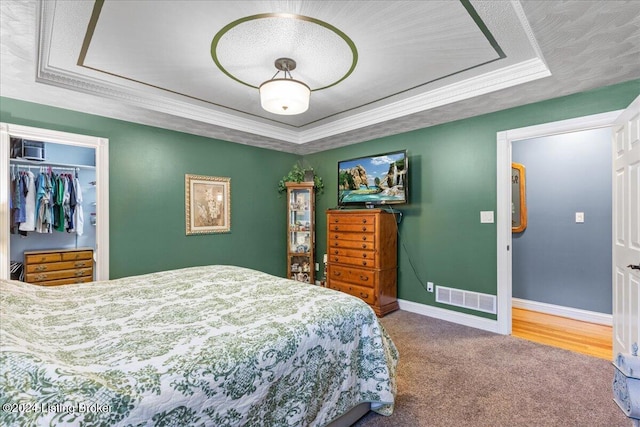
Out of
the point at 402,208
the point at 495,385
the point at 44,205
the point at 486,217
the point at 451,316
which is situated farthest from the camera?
the point at 402,208

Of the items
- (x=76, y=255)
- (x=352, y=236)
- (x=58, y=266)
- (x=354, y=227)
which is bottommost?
(x=58, y=266)

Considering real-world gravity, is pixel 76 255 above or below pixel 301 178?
below

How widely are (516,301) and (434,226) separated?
1.71 metres

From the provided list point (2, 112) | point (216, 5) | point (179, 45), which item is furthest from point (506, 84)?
point (2, 112)

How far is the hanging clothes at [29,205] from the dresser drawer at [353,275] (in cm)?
385

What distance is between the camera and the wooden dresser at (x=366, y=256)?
366 centimetres

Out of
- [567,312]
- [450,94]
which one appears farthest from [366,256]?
[567,312]

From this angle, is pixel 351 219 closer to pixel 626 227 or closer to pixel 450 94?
pixel 450 94

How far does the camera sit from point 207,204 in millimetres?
4098

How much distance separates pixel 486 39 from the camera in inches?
83.7

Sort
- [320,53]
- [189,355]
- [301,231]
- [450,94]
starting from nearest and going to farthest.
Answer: [189,355], [320,53], [450,94], [301,231]

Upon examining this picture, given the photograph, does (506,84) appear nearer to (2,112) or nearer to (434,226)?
(434,226)

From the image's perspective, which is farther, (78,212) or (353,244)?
(78,212)

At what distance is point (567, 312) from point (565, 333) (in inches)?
25.7
